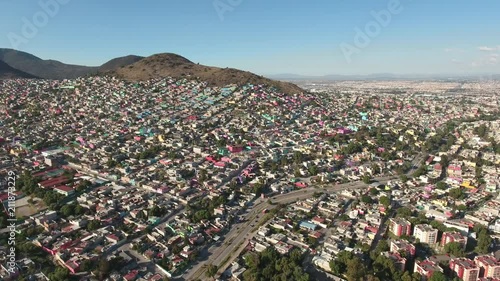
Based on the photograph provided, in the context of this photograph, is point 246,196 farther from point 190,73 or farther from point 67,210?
point 190,73

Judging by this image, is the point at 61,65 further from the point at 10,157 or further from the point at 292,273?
the point at 292,273

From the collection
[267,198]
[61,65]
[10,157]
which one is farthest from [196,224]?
[61,65]

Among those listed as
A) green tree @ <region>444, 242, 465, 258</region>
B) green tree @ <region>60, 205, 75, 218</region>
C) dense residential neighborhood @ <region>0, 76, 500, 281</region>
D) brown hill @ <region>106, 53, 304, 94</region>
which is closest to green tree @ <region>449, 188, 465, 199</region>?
dense residential neighborhood @ <region>0, 76, 500, 281</region>

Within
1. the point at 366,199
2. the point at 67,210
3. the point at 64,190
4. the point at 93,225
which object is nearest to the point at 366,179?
the point at 366,199

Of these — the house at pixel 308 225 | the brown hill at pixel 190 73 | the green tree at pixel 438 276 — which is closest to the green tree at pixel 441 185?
the house at pixel 308 225

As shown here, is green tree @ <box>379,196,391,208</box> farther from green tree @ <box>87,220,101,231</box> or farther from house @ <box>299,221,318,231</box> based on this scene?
green tree @ <box>87,220,101,231</box>

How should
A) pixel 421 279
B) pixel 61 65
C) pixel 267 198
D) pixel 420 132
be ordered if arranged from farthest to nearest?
pixel 61 65
pixel 420 132
pixel 267 198
pixel 421 279
